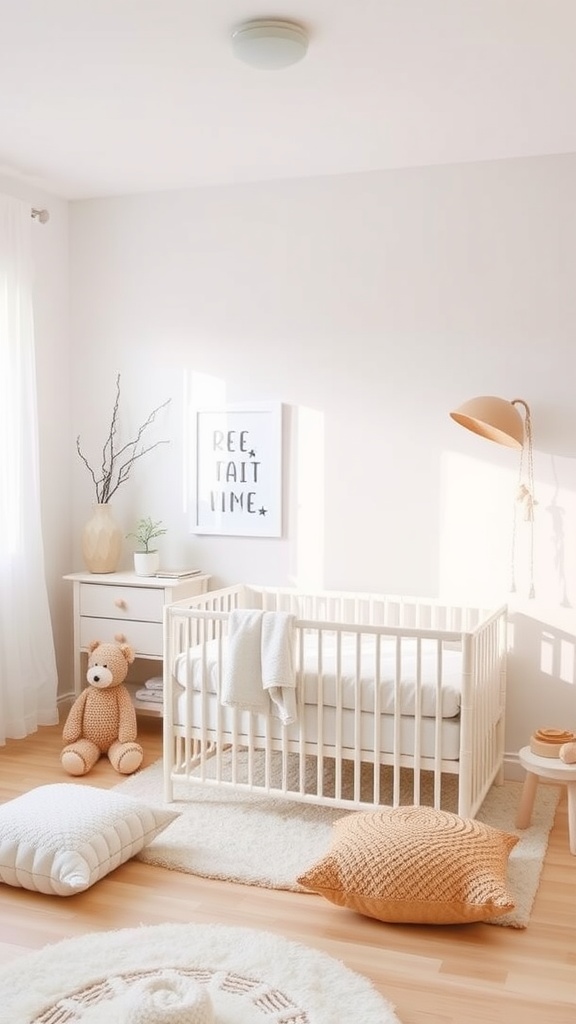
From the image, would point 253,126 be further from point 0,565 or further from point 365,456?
point 0,565

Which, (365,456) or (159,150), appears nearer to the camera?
(159,150)

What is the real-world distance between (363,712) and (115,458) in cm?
187

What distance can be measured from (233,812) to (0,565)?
1445 mm

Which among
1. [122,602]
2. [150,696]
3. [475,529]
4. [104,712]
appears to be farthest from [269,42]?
[150,696]

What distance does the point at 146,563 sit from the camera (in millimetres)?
4207

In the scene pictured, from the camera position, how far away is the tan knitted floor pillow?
251 cm

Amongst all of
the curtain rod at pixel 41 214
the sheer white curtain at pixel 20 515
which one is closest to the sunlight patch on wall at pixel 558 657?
the sheer white curtain at pixel 20 515

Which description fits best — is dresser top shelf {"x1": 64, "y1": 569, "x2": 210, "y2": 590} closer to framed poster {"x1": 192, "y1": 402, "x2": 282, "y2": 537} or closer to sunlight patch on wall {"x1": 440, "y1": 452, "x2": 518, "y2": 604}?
framed poster {"x1": 192, "y1": 402, "x2": 282, "y2": 537}

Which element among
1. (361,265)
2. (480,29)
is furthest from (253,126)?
(480,29)

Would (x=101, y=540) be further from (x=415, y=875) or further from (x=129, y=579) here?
(x=415, y=875)

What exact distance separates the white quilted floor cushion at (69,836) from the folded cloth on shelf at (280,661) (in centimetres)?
52

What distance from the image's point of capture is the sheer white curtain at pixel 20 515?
4.06m

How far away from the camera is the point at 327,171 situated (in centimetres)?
397

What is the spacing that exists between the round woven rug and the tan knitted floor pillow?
0.22 meters
